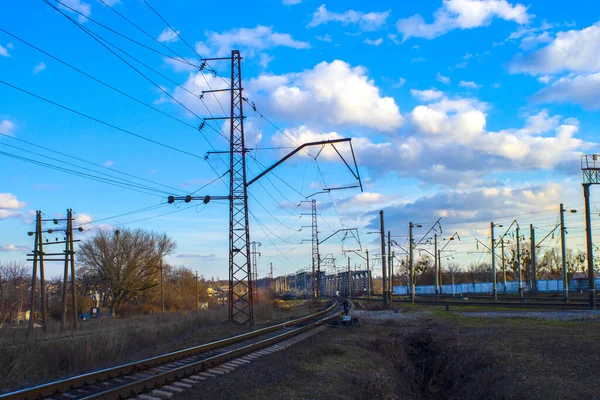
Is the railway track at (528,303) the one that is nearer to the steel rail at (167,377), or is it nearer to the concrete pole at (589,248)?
the concrete pole at (589,248)

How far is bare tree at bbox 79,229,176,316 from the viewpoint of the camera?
7488 cm

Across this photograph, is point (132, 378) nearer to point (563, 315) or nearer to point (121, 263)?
point (563, 315)

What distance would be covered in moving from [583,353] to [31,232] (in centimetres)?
3845

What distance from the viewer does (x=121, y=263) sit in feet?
249

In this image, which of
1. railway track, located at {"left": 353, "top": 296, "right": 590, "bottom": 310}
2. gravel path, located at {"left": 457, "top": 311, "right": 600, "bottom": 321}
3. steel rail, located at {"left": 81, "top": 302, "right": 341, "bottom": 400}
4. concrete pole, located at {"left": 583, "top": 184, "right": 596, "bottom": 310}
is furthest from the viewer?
railway track, located at {"left": 353, "top": 296, "right": 590, "bottom": 310}

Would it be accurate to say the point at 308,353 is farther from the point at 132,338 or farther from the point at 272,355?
the point at 132,338

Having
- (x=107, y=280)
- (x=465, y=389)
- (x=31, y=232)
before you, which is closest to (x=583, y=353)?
(x=465, y=389)

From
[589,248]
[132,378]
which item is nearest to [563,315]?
[589,248]

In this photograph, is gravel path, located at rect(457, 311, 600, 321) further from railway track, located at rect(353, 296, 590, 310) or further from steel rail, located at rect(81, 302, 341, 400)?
steel rail, located at rect(81, 302, 341, 400)

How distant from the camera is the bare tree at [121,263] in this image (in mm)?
74875

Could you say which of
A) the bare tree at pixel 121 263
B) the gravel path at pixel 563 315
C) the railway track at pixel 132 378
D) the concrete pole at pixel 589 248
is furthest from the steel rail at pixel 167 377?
the bare tree at pixel 121 263

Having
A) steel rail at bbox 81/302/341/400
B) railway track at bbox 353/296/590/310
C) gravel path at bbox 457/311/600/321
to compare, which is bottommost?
railway track at bbox 353/296/590/310

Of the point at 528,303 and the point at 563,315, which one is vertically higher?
the point at 563,315

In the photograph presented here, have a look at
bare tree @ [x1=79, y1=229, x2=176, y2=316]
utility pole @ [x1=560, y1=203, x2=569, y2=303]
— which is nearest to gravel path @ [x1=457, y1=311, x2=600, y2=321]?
utility pole @ [x1=560, y1=203, x2=569, y2=303]
